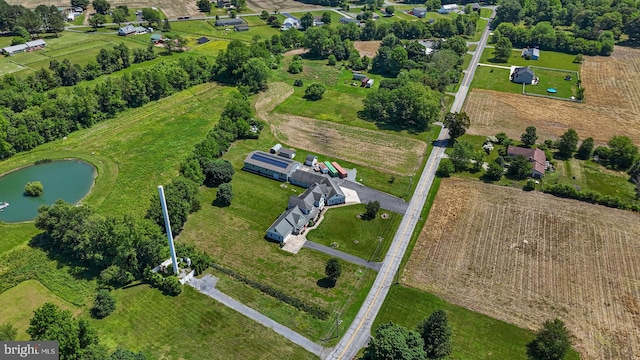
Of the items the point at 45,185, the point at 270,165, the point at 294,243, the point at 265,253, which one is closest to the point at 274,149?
the point at 270,165

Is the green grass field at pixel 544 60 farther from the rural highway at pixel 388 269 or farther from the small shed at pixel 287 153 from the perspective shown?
the small shed at pixel 287 153

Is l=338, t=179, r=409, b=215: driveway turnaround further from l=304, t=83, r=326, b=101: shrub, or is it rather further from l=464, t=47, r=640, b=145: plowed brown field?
l=304, t=83, r=326, b=101: shrub

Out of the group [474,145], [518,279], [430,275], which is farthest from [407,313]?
[474,145]

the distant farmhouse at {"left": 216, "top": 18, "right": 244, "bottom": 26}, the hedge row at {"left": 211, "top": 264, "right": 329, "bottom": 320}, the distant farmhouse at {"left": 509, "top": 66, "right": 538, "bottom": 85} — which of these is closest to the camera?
the hedge row at {"left": 211, "top": 264, "right": 329, "bottom": 320}

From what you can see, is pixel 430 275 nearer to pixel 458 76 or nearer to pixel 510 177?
pixel 510 177

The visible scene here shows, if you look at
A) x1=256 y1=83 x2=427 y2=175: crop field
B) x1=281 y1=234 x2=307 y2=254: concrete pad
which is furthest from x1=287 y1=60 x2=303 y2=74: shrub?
x1=281 y1=234 x2=307 y2=254: concrete pad

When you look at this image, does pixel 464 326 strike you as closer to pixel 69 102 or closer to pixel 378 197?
pixel 378 197
